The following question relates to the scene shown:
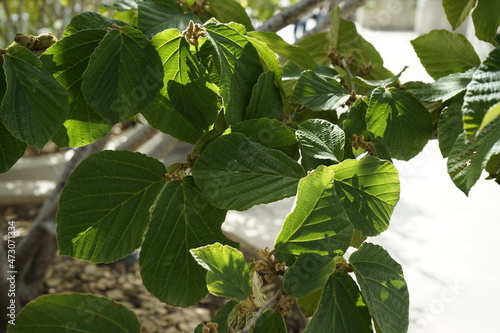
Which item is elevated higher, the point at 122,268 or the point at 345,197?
the point at 345,197

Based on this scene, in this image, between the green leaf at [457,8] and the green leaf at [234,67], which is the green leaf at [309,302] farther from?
the green leaf at [457,8]

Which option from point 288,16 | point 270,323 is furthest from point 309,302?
point 288,16

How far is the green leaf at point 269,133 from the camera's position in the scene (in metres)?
0.43

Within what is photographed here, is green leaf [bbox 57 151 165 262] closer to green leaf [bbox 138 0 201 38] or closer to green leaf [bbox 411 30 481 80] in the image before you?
green leaf [bbox 138 0 201 38]

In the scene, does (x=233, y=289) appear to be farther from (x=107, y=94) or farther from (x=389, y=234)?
(x=389, y=234)

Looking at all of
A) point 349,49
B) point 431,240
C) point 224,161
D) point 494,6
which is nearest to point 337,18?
point 349,49

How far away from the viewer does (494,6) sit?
479 millimetres

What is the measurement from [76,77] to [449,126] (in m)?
0.29

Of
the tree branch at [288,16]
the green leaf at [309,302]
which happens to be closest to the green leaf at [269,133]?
the green leaf at [309,302]

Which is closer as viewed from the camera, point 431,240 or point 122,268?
point 122,268

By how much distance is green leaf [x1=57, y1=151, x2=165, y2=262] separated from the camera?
43 cm

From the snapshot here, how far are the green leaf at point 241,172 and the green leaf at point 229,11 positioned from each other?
21 centimetres

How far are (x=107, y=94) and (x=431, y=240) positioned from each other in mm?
1968

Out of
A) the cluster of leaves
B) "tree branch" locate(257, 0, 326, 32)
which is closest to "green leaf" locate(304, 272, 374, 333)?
the cluster of leaves
